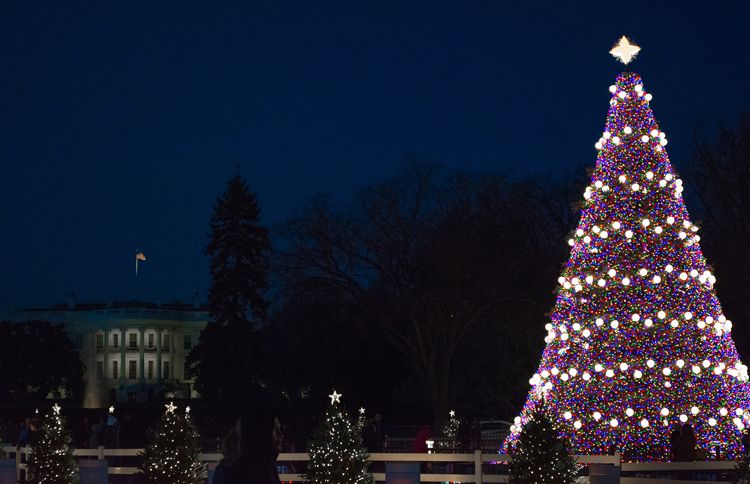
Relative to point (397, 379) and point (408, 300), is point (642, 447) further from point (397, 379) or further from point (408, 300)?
point (397, 379)

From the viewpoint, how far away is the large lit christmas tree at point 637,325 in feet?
63.7

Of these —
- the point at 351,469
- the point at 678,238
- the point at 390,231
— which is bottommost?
the point at 351,469

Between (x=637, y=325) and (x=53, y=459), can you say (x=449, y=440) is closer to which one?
(x=637, y=325)

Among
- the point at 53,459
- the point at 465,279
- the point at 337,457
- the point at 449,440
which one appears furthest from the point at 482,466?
the point at 465,279

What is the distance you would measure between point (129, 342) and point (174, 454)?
132 meters

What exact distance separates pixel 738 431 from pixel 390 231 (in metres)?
22.4

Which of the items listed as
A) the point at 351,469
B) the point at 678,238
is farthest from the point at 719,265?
the point at 351,469

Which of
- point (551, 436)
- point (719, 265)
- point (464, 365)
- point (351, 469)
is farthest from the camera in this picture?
point (464, 365)

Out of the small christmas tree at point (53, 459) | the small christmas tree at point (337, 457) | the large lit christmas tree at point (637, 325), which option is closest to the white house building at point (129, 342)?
the small christmas tree at point (53, 459)

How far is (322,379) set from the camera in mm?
50656

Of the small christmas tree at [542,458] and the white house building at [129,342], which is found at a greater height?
the white house building at [129,342]

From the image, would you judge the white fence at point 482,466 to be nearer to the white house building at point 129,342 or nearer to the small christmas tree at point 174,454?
the small christmas tree at point 174,454

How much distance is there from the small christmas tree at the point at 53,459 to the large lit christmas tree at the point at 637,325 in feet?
25.8

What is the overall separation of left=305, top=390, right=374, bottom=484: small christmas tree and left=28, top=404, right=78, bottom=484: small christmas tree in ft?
17.9
